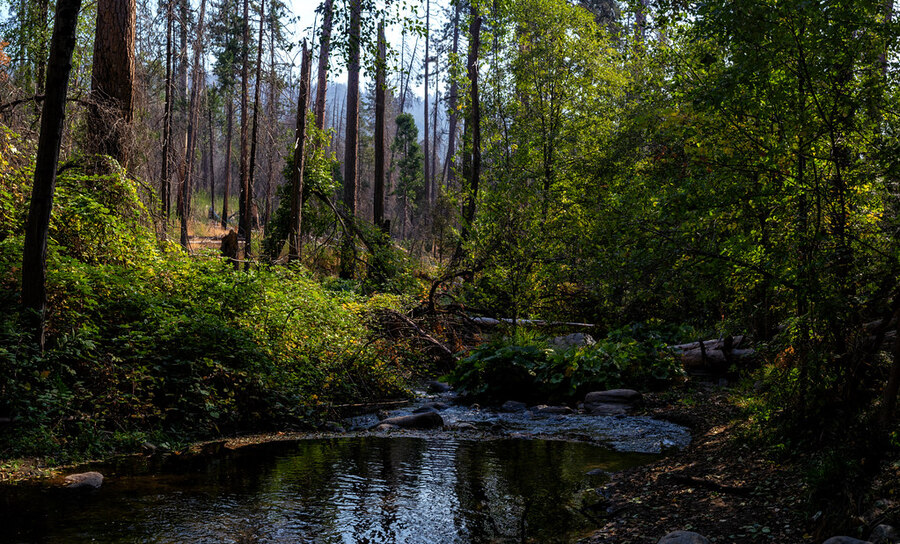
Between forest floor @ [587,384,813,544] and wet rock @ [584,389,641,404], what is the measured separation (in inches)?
109

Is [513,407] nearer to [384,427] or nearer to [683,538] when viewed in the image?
[384,427]

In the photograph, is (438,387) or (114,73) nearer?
(114,73)

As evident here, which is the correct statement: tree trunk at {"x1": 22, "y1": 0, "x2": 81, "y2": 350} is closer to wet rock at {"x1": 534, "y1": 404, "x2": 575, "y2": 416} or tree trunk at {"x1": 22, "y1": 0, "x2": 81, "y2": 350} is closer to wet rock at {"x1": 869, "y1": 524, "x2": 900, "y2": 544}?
wet rock at {"x1": 534, "y1": 404, "x2": 575, "y2": 416}

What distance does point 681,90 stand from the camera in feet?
18.2

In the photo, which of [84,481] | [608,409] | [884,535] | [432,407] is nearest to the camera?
[884,535]

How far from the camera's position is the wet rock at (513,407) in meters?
9.57

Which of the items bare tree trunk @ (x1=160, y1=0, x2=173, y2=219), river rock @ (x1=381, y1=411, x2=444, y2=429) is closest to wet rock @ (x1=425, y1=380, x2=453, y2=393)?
river rock @ (x1=381, y1=411, x2=444, y2=429)

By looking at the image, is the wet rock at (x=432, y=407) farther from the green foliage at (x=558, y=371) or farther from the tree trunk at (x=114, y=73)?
the tree trunk at (x=114, y=73)

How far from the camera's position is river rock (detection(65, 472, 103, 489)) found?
500 cm

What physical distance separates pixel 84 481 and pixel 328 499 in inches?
78.7

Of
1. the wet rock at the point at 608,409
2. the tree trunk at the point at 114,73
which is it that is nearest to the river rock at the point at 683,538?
the wet rock at the point at 608,409

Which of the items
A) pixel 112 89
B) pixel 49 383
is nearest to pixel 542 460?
pixel 49 383

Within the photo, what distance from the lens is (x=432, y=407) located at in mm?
9609

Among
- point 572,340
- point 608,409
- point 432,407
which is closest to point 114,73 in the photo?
point 432,407
